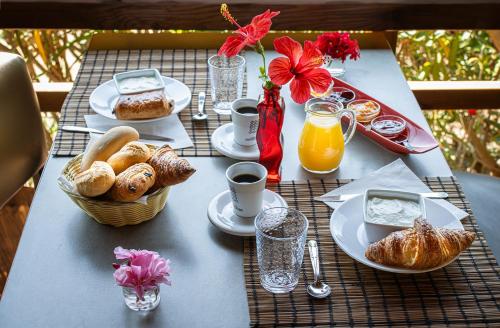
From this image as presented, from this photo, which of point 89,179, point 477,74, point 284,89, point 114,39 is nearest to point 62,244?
point 89,179

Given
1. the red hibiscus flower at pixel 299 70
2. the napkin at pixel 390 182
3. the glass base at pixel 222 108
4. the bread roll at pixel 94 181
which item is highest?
the red hibiscus flower at pixel 299 70

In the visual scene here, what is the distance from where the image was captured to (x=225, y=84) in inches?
60.6

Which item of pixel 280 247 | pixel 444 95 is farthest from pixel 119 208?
pixel 444 95

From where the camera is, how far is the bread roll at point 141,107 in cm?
146

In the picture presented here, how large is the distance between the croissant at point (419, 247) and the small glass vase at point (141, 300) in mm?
346

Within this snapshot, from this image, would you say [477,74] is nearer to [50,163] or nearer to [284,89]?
[284,89]

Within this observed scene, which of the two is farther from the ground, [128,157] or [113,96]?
[128,157]

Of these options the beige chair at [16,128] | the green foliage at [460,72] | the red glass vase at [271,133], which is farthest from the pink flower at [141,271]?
the green foliage at [460,72]

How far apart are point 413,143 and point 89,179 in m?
0.69

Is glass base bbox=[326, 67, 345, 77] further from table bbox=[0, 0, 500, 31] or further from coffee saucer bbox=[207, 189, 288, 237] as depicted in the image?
coffee saucer bbox=[207, 189, 288, 237]

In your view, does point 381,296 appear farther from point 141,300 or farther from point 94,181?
point 94,181

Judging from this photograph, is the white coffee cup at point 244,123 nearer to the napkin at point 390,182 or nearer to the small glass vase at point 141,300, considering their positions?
the napkin at point 390,182

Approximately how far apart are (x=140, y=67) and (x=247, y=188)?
714 mm

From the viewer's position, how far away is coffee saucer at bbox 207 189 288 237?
114cm
